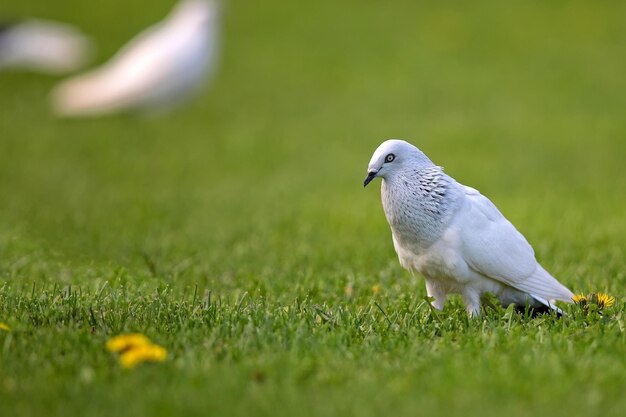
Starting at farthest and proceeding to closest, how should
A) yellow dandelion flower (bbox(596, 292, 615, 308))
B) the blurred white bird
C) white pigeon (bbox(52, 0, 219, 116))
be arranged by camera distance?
the blurred white bird → white pigeon (bbox(52, 0, 219, 116)) → yellow dandelion flower (bbox(596, 292, 615, 308))

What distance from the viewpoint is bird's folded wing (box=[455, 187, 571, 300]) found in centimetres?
423

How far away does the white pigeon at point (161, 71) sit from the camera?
11031 mm

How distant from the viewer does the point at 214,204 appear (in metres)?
8.37

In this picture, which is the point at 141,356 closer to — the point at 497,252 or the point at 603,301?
the point at 497,252

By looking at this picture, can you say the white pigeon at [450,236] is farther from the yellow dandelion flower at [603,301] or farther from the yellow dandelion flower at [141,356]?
the yellow dandelion flower at [141,356]

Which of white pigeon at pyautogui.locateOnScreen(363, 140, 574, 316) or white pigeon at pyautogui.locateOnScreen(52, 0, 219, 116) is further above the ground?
white pigeon at pyautogui.locateOnScreen(52, 0, 219, 116)

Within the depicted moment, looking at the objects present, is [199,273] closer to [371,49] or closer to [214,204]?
[214,204]

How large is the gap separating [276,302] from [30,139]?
23.6 ft

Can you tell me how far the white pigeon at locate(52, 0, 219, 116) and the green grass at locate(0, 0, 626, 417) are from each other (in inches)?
12.3

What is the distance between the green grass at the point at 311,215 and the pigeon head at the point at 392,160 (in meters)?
0.64

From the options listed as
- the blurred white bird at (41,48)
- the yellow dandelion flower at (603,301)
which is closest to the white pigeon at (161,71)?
the blurred white bird at (41,48)

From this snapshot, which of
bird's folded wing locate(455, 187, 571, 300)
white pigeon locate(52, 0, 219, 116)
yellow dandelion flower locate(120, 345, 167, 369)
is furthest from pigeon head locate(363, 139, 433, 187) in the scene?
white pigeon locate(52, 0, 219, 116)

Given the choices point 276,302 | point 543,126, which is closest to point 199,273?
point 276,302

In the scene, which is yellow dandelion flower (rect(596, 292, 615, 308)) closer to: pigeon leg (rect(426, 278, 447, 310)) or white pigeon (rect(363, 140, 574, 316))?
white pigeon (rect(363, 140, 574, 316))
